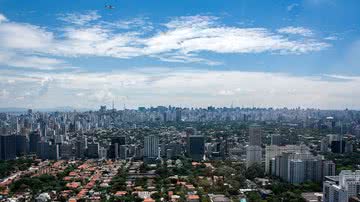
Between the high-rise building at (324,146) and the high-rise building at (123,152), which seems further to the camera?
the high-rise building at (123,152)

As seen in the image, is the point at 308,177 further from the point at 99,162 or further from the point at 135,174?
the point at 99,162

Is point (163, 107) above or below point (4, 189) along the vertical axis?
above

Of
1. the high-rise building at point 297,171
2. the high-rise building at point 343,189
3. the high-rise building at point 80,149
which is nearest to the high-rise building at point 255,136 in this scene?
the high-rise building at point 297,171

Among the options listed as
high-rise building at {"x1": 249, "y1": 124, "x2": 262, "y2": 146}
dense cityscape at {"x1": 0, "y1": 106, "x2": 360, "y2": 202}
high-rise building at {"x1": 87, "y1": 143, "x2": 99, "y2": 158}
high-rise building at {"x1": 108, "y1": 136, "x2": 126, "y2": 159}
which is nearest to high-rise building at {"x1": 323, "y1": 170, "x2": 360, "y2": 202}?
dense cityscape at {"x1": 0, "y1": 106, "x2": 360, "y2": 202}

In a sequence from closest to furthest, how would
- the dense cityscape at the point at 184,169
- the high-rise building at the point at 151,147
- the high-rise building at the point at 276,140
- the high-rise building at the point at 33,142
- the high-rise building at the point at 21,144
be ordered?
the dense cityscape at the point at 184,169 → the high-rise building at the point at 151,147 → the high-rise building at the point at 276,140 → the high-rise building at the point at 21,144 → the high-rise building at the point at 33,142

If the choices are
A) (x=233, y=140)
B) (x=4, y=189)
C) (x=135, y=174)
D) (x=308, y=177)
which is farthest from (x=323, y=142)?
(x=4, y=189)

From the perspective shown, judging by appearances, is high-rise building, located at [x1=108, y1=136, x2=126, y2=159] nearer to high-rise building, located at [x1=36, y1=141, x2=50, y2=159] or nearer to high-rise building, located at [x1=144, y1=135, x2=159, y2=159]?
high-rise building, located at [x1=144, y1=135, x2=159, y2=159]

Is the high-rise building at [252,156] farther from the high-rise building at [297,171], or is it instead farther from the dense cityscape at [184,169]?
the high-rise building at [297,171]

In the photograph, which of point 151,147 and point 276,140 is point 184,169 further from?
point 276,140
